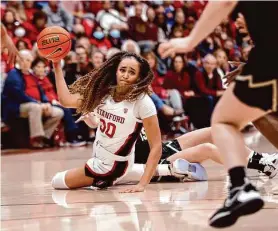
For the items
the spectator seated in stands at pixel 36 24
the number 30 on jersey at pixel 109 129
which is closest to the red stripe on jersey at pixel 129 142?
the number 30 on jersey at pixel 109 129

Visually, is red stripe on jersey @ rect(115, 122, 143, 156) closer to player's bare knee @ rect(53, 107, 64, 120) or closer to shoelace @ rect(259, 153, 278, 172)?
shoelace @ rect(259, 153, 278, 172)

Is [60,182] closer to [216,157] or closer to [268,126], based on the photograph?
[216,157]

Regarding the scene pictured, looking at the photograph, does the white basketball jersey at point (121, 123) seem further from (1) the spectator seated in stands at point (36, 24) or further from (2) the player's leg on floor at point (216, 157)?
(1) the spectator seated in stands at point (36, 24)

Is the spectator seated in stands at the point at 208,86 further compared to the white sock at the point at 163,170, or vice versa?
the spectator seated in stands at the point at 208,86

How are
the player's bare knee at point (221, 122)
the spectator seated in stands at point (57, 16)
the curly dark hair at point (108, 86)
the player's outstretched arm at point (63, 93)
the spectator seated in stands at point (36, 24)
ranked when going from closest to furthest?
the player's bare knee at point (221, 122), the player's outstretched arm at point (63, 93), the curly dark hair at point (108, 86), the spectator seated in stands at point (36, 24), the spectator seated in stands at point (57, 16)

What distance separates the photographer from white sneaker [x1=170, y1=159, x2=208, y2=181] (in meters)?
5.88

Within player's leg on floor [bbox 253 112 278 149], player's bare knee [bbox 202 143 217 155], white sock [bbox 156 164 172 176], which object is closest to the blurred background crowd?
white sock [bbox 156 164 172 176]

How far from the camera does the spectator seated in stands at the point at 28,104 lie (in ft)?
31.2

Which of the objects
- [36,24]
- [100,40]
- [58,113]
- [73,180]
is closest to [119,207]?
[73,180]

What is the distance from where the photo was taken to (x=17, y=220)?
14.3 ft

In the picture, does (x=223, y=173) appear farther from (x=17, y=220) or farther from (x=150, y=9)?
(x=150, y=9)

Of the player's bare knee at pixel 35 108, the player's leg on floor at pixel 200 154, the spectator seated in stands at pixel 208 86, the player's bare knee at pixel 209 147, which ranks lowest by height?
the spectator seated in stands at pixel 208 86

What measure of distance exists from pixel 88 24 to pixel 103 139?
7.46m

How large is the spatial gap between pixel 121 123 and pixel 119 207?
0.95 m
